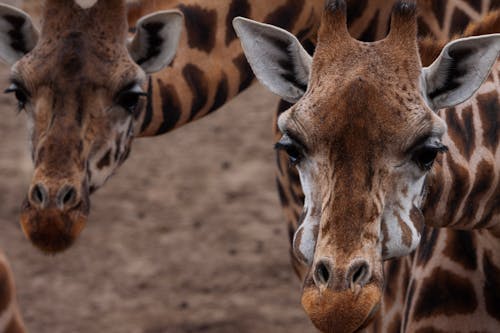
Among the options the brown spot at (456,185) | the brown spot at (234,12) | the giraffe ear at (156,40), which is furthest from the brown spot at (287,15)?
the brown spot at (456,185)

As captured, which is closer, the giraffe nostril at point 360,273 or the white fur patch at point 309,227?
the giraffe nostril at point 360,273

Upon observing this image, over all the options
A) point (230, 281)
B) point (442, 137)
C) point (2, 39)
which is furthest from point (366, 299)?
point (230, 281)

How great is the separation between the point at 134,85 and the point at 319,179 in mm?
2233

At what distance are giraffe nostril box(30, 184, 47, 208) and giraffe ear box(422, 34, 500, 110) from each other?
7.91 feet

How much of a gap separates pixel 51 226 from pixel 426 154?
2.49 metres

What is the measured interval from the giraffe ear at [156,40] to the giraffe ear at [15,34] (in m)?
0.63

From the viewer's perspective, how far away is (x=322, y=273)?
523cm

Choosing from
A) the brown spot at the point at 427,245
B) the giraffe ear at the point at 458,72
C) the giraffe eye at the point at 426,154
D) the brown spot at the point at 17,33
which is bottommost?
the brown spot at the point at 427,245

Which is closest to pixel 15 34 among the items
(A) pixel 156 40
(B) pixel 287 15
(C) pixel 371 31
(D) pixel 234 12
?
(A) pixel 156 40

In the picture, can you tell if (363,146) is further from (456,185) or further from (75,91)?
(75,91)

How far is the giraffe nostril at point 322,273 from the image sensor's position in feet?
17.1

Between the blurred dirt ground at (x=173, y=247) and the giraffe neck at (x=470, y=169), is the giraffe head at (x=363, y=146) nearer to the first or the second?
the giraffe neck at (x=470, y=169)

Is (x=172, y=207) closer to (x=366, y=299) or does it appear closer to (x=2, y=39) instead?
(x=2, y=39)

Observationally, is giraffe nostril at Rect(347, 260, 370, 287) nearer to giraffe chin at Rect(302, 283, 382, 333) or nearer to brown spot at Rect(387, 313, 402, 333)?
giraffe chin at Rect(302, 283, 382, 333)
